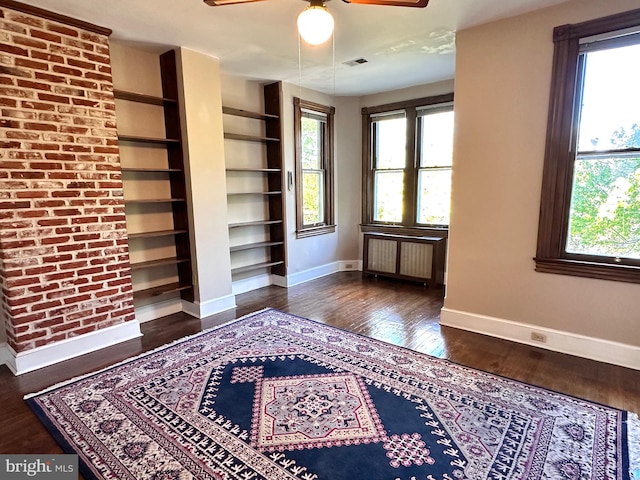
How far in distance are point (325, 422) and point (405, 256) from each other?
3.15 meters

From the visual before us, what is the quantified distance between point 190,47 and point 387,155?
9.60 feet

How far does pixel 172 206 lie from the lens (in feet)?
12.0

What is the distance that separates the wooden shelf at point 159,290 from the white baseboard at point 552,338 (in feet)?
8.66

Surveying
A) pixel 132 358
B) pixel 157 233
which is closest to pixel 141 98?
pixel 157 233

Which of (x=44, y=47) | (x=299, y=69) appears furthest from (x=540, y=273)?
(x=44, y=47)

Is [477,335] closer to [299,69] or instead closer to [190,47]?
[299,69]

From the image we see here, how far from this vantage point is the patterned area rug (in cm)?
167

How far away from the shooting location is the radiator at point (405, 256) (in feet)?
15.0

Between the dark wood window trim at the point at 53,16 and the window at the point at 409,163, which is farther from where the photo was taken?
the window at the point at 409,163

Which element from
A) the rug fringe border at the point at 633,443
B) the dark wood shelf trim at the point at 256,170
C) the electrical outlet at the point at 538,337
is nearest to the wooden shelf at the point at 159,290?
the dark wood shelf trim at the point at 256,170

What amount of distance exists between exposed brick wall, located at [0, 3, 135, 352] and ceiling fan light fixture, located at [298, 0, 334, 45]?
1993 millimetres

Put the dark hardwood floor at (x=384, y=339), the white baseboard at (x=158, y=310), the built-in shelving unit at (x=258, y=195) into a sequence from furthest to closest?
the built-in shelving unit at (x=258, y=195) < the white baseboard at (x=158, y=310) < the dark hardwood floor at (x=384, y=339)

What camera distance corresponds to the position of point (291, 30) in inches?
116

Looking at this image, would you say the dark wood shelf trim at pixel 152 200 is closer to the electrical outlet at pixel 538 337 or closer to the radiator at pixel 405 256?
the radiator at pixel 405 256
